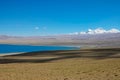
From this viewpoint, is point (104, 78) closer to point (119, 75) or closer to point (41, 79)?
point (119, 75)

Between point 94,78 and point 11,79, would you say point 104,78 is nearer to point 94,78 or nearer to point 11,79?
point 94,78

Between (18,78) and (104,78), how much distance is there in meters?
6.84

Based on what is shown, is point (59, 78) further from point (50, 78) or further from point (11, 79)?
point (11, 79)

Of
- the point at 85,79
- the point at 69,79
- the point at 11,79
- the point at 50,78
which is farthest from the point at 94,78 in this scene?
the point at 11,79

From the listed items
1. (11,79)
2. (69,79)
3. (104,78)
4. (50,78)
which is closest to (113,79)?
(104,78)

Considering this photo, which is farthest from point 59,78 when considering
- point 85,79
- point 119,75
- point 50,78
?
point 119,75

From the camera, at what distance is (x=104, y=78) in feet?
52.5

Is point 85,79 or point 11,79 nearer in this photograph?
point 85,79

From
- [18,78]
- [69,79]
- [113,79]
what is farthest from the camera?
[18,78]

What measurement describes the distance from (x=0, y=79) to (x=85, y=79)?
6.69m

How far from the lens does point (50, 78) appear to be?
56.6ft

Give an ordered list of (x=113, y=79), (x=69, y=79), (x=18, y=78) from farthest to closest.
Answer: (x=18, y=78) → (x=69, y=79) → (x=113, y=79)

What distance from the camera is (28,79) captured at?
56.4ft

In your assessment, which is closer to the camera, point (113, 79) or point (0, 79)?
point (113, 79)
